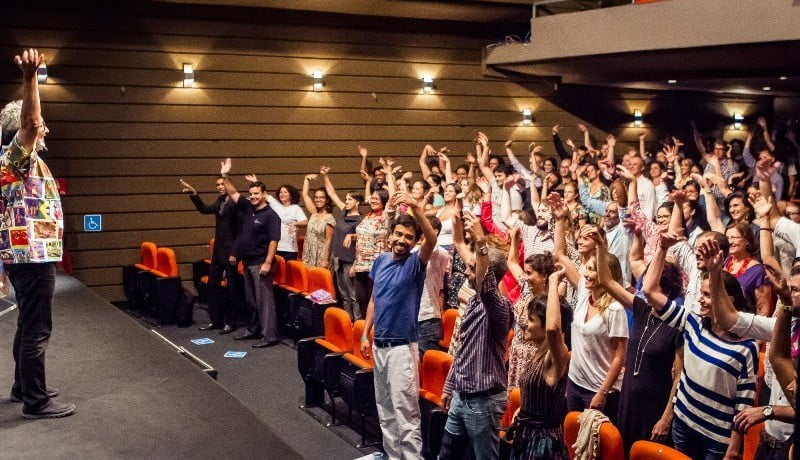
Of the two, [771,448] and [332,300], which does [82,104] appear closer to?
[332,300]

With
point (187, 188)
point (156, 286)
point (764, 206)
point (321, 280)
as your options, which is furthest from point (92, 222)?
point (764, 206)

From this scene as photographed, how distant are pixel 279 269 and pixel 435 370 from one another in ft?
12.1

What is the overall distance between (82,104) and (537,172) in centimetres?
541

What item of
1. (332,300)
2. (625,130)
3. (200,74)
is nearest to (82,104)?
(200,74)

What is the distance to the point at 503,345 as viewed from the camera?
3938mm

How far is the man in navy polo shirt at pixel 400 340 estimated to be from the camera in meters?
4.39

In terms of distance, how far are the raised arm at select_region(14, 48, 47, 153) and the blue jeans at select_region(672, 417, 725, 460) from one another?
2.68m

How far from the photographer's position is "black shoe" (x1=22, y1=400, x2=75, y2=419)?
11.0ft

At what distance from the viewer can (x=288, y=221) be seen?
8.69 metres

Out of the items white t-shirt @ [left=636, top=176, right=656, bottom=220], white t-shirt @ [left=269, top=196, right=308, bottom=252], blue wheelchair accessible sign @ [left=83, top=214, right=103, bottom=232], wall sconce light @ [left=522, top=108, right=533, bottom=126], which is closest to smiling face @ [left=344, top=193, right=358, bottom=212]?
white t-shirt @ [left=269, top=196, right=308, bottom=252]

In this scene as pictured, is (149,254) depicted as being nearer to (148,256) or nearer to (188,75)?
(148,256)

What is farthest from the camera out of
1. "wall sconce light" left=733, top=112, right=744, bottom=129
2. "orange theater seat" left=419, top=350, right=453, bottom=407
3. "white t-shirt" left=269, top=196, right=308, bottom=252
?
"wall sconce light" left=733, top=112, right=744, bottom=129

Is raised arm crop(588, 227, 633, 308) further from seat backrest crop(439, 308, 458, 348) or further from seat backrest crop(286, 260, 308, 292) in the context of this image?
seat backrest crop(286, 260, 308, 292)

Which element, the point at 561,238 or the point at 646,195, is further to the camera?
the point at 646,195
